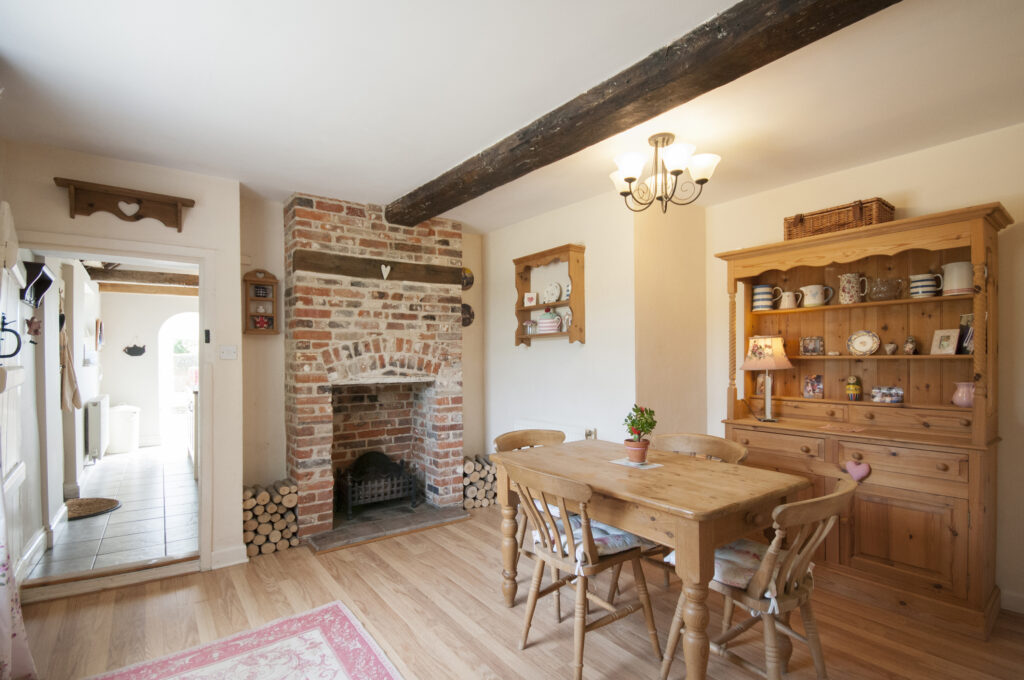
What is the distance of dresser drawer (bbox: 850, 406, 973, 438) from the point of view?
2.77 meters

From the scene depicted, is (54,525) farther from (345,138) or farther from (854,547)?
(854,547)

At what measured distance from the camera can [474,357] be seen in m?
4.96

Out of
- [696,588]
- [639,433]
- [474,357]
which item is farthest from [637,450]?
[474,357]

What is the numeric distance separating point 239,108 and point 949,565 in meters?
4.13

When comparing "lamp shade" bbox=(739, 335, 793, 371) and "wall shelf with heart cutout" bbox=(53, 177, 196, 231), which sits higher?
"wall shelf with heart cutout" bbox=(53, 177, 196, 231)

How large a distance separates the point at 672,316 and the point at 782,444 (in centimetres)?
116

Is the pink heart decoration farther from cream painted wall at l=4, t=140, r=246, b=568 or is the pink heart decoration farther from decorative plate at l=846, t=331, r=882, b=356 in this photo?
cream painted wall at l=4, t=140, r=246, b=568

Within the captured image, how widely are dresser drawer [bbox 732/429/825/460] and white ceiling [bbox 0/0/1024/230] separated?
1686 mm

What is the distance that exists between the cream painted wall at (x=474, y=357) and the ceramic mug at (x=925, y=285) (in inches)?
132

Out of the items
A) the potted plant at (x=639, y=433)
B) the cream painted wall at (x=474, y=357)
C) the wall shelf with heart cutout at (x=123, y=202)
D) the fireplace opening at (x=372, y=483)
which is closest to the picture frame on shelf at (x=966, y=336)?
the potted plant at (x=639, y=433)

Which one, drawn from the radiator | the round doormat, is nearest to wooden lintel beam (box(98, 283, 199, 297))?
the radiator

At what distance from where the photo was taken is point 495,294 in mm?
4828

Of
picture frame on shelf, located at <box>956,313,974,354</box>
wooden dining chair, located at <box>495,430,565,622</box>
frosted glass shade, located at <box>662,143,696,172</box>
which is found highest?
frosted glass shade, located at <box>662,143,696,172</box>

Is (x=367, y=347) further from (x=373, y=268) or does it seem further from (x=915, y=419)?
(x=915, y=419)
